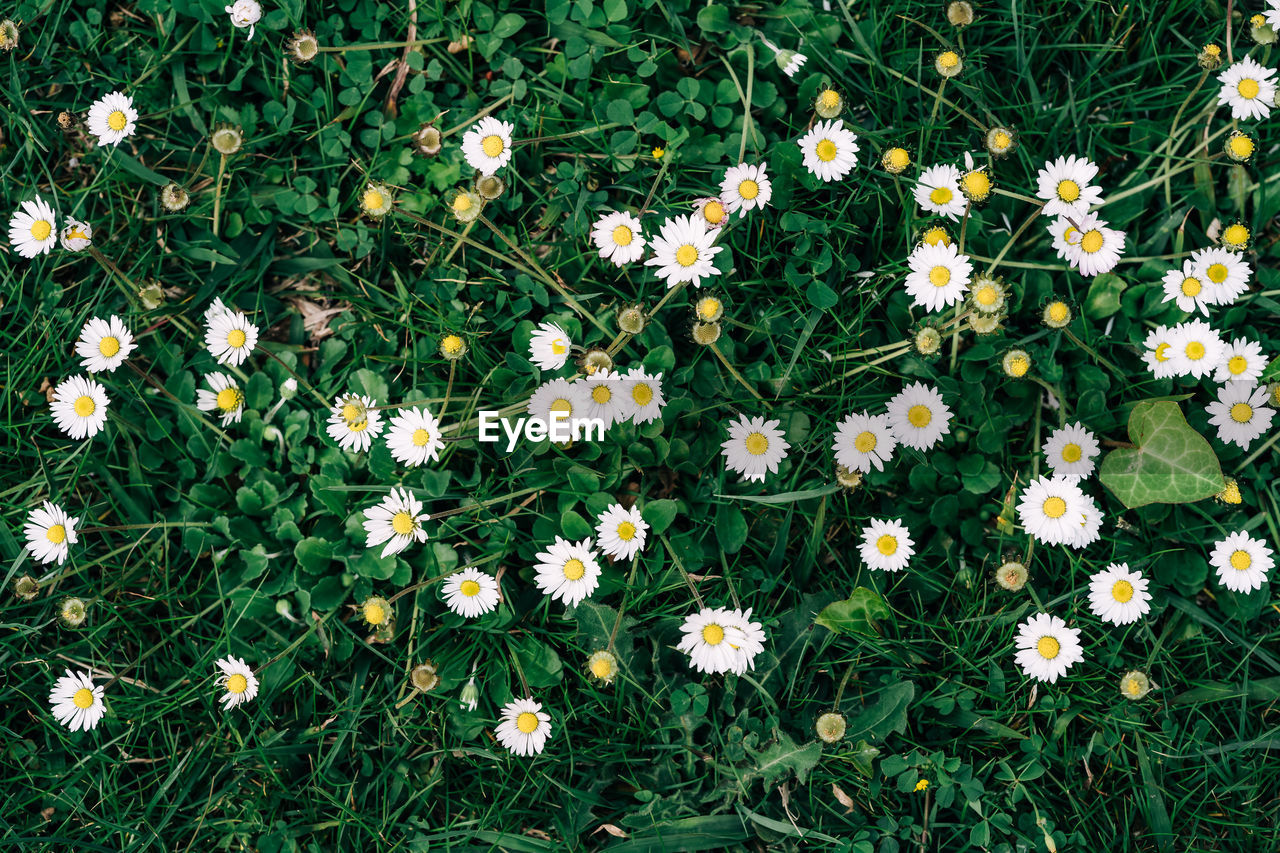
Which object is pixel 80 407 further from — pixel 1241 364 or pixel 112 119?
pixel 1241 364

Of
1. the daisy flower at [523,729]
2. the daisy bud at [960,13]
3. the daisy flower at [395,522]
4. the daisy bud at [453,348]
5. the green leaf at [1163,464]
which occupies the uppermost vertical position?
the daisy bud at [960,13]

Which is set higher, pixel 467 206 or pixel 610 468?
pixel 467 206

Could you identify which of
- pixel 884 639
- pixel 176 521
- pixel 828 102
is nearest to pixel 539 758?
pixel 884 639

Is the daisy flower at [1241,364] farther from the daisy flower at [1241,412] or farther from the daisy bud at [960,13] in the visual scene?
the daisy bud at [960,13]

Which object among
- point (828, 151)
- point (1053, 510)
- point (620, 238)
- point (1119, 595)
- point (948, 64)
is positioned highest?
point (948, 64)

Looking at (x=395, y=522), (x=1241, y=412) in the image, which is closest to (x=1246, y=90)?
(x=1241, y=412)

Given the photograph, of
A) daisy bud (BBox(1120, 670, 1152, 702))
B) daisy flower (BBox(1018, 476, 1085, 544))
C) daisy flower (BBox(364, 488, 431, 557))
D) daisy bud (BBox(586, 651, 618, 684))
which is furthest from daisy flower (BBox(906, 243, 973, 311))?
daisy flower (BBox(364, 488, 431, 557))

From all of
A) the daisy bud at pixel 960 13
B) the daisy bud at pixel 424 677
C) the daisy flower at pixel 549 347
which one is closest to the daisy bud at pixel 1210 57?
the daisy bud at pixel 960 13

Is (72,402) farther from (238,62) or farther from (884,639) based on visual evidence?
(884,639)
